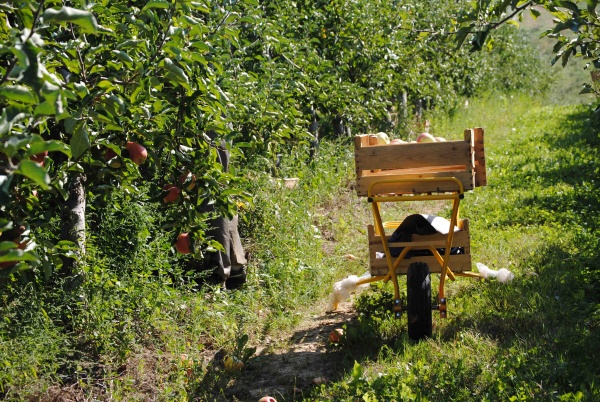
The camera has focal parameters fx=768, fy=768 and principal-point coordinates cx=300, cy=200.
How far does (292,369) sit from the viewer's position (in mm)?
4777

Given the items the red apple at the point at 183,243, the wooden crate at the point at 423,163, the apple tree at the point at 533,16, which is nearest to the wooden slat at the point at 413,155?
the wooden crate at the point at 423,163

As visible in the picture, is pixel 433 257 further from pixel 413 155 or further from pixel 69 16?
pixel 69 16

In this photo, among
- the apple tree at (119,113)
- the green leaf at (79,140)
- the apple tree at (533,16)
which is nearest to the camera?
the green leaf at (79,140)

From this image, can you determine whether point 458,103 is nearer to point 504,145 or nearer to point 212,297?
point 504,145

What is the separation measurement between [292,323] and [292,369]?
940 mm

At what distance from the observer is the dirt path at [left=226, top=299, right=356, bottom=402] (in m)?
4.46

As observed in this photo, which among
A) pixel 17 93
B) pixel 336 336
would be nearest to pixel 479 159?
pixel 336 336

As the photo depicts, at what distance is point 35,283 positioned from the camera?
167 inches

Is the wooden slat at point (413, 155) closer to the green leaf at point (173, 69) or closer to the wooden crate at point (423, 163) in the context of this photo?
the wooden crate at point (423, 163)

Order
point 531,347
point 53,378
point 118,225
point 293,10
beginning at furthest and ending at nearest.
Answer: point 293,10, point 118,225, point 531,347, point 53,378

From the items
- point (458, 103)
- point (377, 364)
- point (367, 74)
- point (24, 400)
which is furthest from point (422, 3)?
point (24, 400)

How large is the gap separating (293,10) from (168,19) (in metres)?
6.41

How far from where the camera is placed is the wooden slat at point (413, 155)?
15.6 feet

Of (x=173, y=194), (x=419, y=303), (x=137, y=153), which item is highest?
(x=137, y=153)
